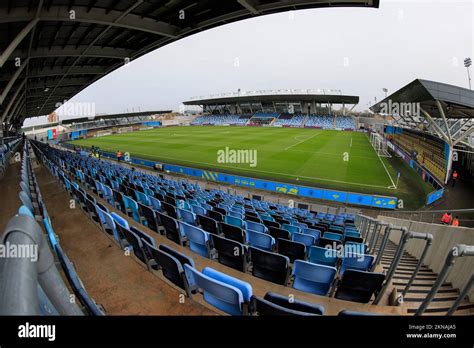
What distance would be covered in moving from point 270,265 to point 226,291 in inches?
61.4

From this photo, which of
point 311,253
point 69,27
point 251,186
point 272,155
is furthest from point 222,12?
point 272,155

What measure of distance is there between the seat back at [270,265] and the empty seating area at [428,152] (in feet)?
71.3

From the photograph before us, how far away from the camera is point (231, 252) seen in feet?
14.6

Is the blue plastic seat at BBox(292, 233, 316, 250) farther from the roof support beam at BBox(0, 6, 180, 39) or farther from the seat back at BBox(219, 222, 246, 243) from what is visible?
the roof support beam at BBox(0, 6, 180, 39)

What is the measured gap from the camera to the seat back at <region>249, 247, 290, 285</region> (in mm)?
3879

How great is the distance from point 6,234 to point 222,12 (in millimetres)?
14713

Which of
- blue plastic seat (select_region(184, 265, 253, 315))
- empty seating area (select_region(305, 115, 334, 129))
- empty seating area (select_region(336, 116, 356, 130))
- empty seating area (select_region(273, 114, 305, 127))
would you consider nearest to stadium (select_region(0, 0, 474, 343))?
blue plastic seat (select_region(184, 265, 253, 315))

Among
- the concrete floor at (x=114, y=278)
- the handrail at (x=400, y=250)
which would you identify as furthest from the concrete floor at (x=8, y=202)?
the handrail at (x=400, y=250)

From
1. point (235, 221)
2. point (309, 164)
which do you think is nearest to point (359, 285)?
point (235, 221)

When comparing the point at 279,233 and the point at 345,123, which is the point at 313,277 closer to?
the point at 279,233

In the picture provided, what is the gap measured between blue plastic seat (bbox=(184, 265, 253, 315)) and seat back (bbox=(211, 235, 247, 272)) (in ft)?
4.05

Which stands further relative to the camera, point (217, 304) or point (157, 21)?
point (157, 21)

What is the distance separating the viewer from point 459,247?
2.34 m
